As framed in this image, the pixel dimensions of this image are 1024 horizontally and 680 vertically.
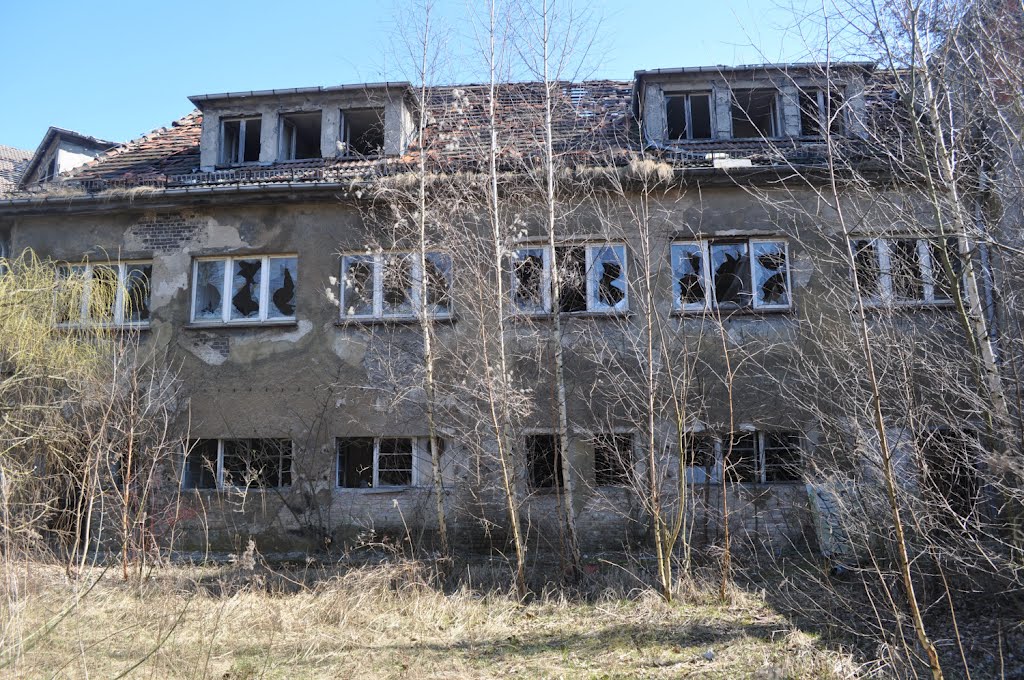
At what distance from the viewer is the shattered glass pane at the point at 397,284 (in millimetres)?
10945

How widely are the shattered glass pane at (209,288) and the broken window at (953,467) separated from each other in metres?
9.90

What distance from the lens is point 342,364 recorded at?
11.5m

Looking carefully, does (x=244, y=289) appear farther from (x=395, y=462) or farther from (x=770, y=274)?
(x=770, y=274)

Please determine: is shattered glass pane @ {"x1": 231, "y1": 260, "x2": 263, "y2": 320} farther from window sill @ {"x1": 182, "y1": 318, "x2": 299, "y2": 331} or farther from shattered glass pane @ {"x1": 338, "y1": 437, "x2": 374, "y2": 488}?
shattered glass pane @ {"x1": 338, "y1": 437, "x2": 374, "y2": 488}

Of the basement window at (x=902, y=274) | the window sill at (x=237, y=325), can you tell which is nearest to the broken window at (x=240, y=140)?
the window sill at (x=237, y=325)

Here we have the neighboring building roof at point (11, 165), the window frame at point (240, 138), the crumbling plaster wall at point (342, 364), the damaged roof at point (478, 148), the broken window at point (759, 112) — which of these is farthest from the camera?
the neighboring building roof at point (11, 165)

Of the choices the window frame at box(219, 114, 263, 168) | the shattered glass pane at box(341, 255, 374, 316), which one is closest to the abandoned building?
the shattered glass pane at box(341, 255, 374, 316)

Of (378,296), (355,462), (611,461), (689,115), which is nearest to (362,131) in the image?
(378,296)

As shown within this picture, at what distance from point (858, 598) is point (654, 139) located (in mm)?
7455

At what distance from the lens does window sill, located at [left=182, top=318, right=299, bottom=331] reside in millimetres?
11648

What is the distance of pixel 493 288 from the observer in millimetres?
10219

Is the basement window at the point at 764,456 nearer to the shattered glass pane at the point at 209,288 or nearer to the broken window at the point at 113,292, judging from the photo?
the shattered glass pane at the point at 209,288

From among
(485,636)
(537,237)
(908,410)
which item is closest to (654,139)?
(537,237)

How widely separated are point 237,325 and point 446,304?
3214mm
